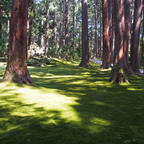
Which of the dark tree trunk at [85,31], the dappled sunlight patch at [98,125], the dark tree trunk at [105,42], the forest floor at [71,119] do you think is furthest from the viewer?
the dark tree trunk at [85,31]

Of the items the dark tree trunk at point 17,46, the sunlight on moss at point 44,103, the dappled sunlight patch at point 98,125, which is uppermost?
the dark tree trunk at point 17,46

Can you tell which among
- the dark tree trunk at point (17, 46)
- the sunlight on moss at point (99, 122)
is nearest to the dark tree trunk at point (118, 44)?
the dark tree trunk at point (17, 46)

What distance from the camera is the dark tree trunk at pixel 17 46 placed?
1125 cm

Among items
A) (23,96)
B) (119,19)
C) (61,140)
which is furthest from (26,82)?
(61,140)

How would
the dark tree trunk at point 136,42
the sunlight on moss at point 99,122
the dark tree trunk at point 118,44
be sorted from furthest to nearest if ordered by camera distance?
the dark tree trunk at point 136,42 < the dark tree trunk at point 118,44 < the sunlight on moss at point 99,122

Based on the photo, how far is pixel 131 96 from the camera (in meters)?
9.10

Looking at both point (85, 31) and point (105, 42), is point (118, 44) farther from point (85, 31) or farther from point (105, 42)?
point (85, 31)

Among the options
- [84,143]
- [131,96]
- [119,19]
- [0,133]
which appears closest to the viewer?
[84,143]

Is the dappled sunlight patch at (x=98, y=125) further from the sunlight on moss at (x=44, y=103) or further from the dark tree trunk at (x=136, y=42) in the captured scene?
the dark tree trunk at (x=136, y=42)

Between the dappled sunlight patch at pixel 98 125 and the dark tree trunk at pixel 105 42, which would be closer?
the dappled sunlight patch at pixel 98 125

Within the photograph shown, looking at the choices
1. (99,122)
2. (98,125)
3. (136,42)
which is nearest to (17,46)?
(99,122)

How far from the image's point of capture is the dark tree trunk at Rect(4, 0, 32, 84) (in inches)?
443

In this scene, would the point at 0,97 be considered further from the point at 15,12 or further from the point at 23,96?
the point at 15,12

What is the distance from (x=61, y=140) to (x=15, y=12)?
809cm
